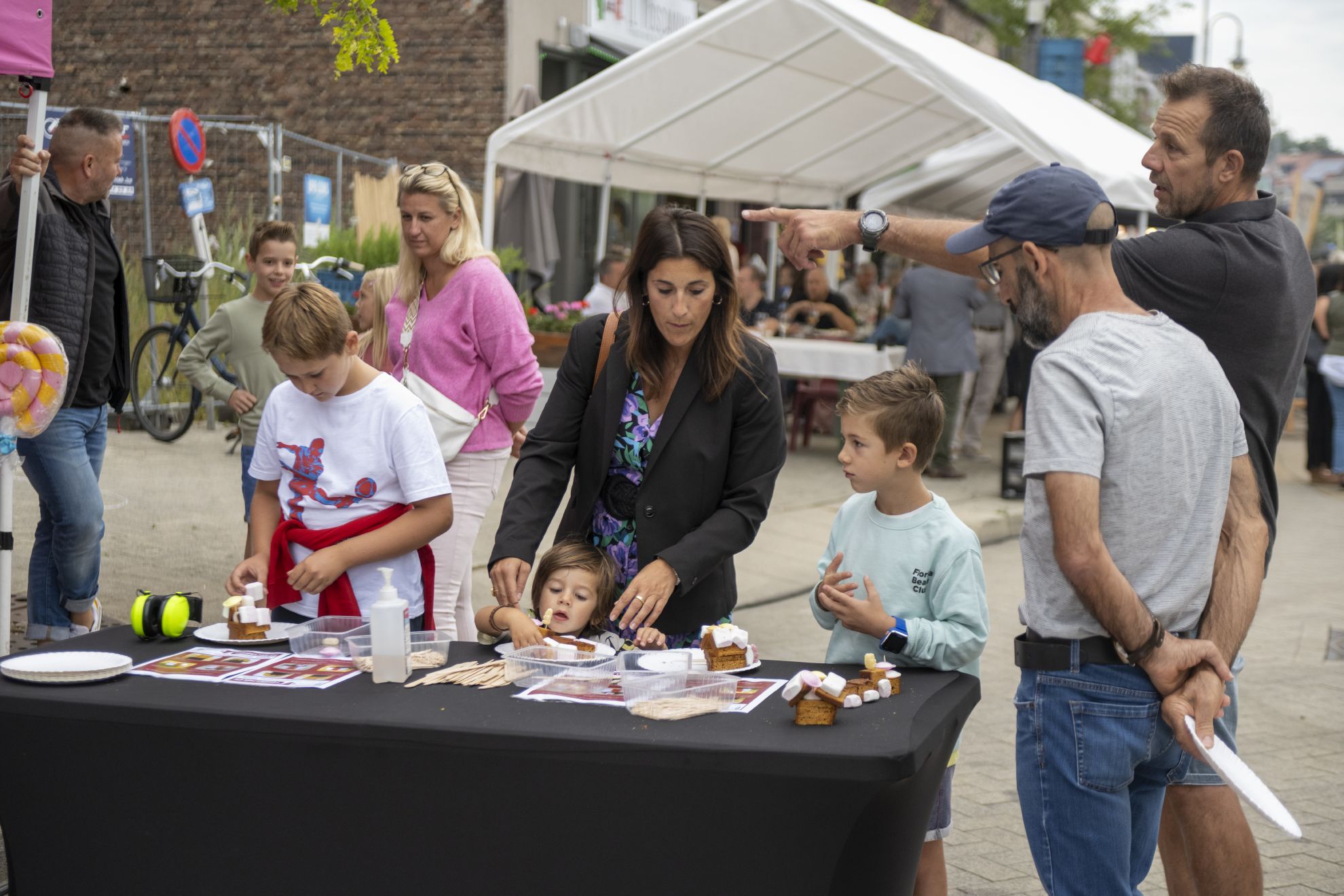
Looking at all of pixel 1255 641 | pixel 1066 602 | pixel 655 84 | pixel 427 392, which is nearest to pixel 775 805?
pixel 1066 602

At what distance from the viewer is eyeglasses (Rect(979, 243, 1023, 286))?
8.47ft

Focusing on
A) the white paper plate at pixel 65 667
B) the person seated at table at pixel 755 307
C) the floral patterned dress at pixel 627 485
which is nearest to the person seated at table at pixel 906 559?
the floral patterned dress at pixel 627 485

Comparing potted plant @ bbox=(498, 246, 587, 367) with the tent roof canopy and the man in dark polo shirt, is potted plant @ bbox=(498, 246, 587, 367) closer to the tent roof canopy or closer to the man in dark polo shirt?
the tent roof canopy

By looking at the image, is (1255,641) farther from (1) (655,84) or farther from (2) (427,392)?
(1) (655,84)

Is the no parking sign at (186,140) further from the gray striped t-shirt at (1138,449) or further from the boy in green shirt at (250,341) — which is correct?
the gray striped t-shirt at (1138,449)

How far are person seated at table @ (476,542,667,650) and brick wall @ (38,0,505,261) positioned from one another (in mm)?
12769

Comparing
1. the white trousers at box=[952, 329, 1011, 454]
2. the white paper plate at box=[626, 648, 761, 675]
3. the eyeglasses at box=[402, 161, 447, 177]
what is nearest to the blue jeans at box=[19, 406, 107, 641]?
the eyeglasses at box=[402, 161, 447, 177]

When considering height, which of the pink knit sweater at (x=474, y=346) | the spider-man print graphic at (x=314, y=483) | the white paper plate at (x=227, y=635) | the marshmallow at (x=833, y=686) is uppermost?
the pink knit sweater at (x=474, y=346)

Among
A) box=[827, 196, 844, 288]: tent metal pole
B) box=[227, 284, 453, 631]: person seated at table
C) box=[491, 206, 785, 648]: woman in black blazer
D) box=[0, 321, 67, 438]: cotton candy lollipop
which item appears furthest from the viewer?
box=[827, 196, 844, 288]: tent metal pole

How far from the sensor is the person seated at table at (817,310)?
14.6 m

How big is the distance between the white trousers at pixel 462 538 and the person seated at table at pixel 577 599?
126 cm

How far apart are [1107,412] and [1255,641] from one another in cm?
566

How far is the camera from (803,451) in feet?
44.7

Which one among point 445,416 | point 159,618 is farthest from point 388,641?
point 445,416
